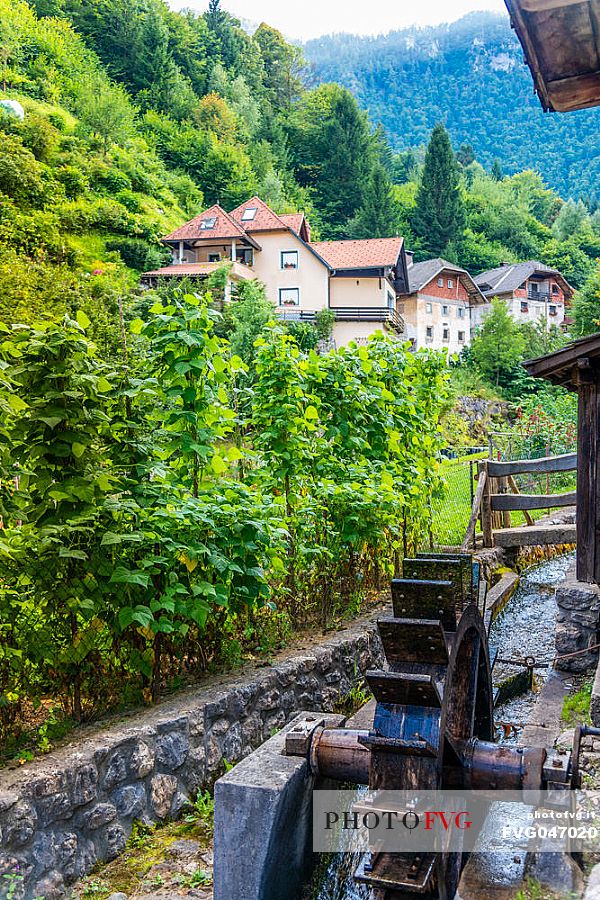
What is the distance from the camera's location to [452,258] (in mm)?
67438

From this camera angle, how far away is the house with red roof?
40188mm

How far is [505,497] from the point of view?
37.5 feet

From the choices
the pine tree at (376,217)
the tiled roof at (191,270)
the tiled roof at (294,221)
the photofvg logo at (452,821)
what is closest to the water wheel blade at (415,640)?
the photofvg logo at (452,821)

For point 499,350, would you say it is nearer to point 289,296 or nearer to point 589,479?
point 289,296

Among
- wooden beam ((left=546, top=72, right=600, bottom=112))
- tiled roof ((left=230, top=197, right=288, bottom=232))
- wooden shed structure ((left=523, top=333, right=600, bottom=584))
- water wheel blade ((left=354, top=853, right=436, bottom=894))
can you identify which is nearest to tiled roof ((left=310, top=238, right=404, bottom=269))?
tiled roof ((left=230, top=197, right=288, bottom=232))

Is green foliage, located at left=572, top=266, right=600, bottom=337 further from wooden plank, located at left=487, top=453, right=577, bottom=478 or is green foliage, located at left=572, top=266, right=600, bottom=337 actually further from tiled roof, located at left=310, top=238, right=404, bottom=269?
wooden plank, located at left=487, top=453, right=577, bottom=478

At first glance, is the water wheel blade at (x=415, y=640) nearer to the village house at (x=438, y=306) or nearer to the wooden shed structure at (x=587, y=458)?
the wooden shed structure at (x=587, y=458)

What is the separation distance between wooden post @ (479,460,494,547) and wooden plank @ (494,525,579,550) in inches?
6.9

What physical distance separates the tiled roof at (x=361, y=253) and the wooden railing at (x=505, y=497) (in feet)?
105

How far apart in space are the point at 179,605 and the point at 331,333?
118 ft

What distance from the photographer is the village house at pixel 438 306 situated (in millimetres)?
49688

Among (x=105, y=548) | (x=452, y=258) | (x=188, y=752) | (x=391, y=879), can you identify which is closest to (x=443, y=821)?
(x=391, y=879)

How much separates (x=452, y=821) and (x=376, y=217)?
6221cm

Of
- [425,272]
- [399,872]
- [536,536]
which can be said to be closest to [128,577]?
[399,872]
